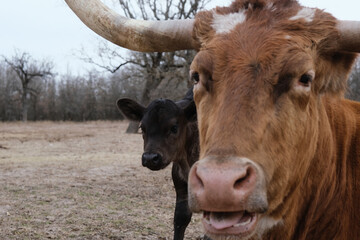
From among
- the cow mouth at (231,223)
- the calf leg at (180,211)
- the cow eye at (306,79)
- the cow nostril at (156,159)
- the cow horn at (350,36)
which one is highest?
the cow horn at (350,36)

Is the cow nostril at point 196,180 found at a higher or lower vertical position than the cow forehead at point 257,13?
lower

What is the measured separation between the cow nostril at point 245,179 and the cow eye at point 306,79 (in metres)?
0.74

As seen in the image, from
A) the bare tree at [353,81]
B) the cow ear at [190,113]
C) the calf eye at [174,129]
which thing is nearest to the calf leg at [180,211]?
the calf eye at [174,129]

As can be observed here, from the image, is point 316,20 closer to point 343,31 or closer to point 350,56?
point 343,31

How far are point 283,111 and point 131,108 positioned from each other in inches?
186

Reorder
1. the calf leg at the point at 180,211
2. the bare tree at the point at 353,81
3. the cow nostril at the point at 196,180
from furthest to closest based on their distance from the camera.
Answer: the calf leg at the point at 180,211 → the bare tree at the point at 353,81 → the cow nostril at the point at 196,180

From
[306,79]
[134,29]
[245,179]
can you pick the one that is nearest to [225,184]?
[245,179]

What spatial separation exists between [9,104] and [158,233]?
190 feet

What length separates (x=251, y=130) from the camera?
2148mm

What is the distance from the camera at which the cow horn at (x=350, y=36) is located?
2.59 meters

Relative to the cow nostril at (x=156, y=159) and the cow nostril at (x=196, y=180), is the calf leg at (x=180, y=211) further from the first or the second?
the cow nostril at (x=196, y=180)

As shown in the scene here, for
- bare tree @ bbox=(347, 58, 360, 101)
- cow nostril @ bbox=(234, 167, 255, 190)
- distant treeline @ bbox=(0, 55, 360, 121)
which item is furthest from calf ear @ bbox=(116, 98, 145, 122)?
distant treeline @ bbox=(0, 55, 360, 121)

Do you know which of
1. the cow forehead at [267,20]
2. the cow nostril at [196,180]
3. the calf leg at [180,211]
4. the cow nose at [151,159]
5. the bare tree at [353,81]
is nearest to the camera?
the cow nostril at [196,180]

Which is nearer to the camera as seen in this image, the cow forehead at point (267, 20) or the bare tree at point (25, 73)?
the cow forehead at point (267, 20)
